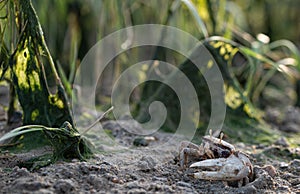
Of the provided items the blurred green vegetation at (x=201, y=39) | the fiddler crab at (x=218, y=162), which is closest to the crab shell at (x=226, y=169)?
the fiddler crab at (x=218, y=162)

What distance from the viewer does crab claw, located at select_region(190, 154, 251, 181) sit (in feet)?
3.91

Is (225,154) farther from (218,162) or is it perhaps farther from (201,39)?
(201,39)

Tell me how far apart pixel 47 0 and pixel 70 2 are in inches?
13.2

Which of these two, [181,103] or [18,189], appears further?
[181,103]

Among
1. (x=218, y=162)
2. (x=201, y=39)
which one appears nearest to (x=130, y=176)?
(x=218, y=162)

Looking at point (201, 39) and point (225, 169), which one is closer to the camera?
point (225, 169)

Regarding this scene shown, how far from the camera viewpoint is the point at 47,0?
2.19 metres

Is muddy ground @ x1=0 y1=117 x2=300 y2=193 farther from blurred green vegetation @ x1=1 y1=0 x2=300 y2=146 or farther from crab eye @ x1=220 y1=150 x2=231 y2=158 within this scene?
blurred green vegetation @ x1=1 y1=0 x2=300 y2=146

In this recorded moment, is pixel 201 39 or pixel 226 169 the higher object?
pixel 201 39

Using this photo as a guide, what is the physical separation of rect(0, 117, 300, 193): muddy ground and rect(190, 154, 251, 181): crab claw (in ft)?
0.08

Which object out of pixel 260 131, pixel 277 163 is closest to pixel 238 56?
pixel 260 131

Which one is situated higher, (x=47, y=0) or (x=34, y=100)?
(x=47, y=0)

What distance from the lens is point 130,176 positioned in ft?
3.97

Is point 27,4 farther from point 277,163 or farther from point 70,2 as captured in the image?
point 70,2
